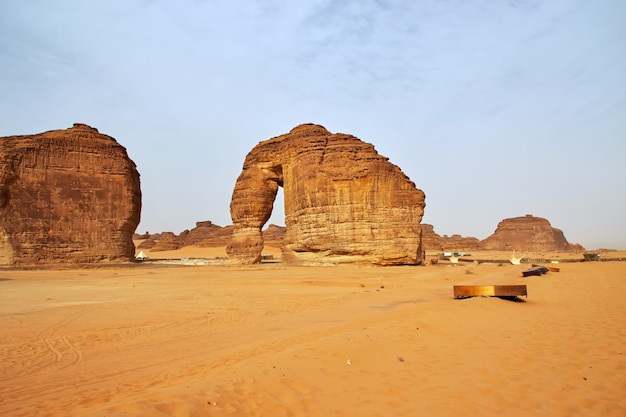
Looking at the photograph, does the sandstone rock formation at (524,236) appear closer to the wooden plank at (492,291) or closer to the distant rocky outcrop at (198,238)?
the distant rocky outcrop at (198,238)

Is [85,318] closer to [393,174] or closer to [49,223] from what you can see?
[393,174]

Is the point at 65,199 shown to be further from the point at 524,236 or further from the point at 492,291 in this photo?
the point at 524,236

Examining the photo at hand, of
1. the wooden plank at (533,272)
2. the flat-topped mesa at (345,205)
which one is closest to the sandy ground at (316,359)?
the wooden plank at (533,272)

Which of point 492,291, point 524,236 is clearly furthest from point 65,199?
point 524,236

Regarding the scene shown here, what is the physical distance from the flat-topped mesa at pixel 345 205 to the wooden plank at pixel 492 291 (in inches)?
663

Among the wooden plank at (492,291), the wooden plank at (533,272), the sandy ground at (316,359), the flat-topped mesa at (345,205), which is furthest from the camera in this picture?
the flat-topped mesa at (345,205)

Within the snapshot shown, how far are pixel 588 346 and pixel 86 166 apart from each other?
3938 cm

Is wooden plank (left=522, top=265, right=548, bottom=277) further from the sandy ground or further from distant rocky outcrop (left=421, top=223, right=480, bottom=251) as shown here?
distant rocky outcrop (left=421, top=223, right=480, bottom=251)

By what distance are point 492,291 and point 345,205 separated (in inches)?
728

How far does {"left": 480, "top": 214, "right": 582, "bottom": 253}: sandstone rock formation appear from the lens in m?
95.8

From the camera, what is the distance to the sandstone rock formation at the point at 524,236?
9581cm

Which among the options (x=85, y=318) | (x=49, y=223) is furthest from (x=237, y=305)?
(x=49, y=223)

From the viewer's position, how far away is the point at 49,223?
3347 centimetres

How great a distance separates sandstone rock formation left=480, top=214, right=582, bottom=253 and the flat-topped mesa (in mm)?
74370
